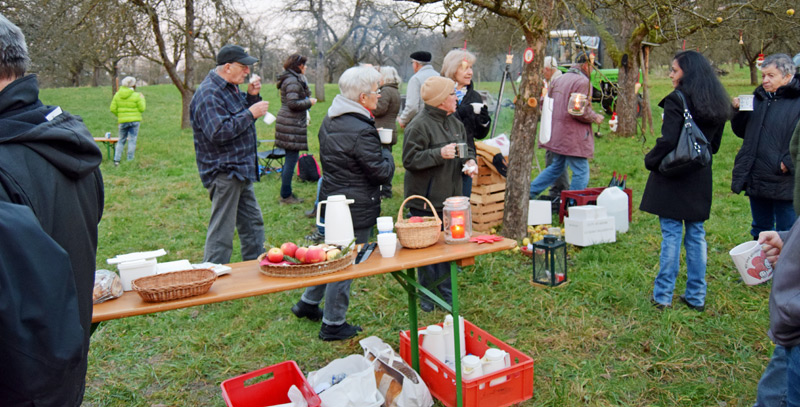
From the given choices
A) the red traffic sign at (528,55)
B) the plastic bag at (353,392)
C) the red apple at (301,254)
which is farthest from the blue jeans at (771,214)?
the red apple at (301,254)

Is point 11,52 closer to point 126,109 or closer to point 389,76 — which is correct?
point 389,76

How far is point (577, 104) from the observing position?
234 inches

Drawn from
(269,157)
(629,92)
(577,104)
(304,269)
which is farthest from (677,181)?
(629,92)

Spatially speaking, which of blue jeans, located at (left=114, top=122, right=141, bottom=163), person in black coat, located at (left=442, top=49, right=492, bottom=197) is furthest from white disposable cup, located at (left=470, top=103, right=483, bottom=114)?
blue jeans, located at (left=114, top=122, right=141, bottom=163)

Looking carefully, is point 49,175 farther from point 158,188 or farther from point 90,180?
point 158,188

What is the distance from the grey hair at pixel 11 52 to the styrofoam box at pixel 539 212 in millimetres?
5165

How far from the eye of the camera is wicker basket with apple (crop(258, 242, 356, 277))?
2.45 meters

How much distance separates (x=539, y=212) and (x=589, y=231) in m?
0.75

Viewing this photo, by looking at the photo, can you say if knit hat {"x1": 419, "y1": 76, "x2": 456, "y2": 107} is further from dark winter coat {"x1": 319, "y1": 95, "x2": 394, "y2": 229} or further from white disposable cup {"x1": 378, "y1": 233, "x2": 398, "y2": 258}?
white disposable cup {"x1": 378, "y1": 233, "x2": 398, "y2": 258}

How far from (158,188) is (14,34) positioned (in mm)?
7699

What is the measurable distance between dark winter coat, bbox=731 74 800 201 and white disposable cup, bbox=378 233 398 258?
3.12 metres

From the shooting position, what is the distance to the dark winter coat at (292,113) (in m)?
6.99

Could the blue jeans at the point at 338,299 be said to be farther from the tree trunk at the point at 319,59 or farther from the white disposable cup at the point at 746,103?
the tree trunk at the point at 319,59

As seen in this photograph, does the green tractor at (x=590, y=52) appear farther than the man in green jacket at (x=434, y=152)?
Yes
